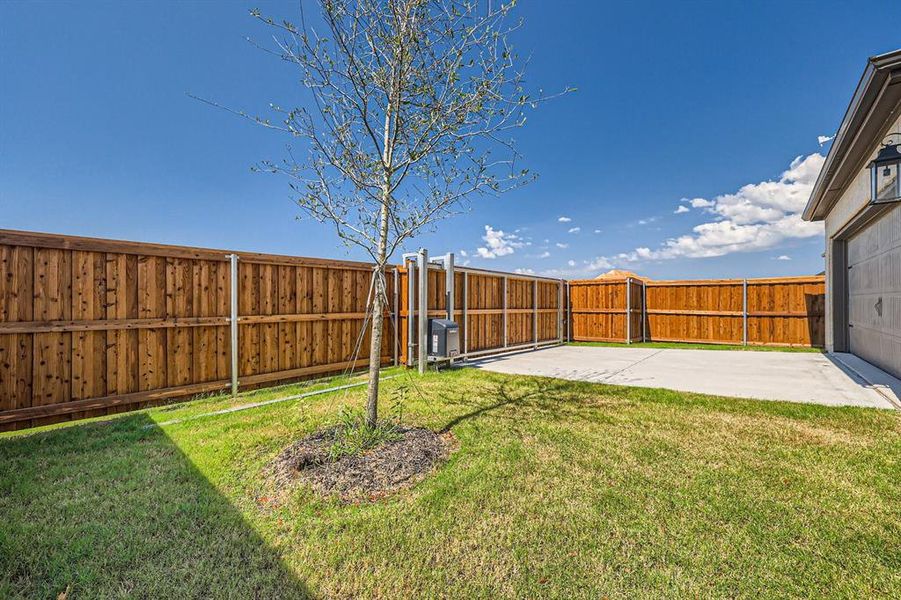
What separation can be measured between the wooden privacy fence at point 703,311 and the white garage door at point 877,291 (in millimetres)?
2427

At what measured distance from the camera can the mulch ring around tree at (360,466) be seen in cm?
255

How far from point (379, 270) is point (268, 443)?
1937mm

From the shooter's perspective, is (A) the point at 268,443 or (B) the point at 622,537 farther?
(A) the point at 268,443

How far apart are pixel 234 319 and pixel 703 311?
42.2 ft

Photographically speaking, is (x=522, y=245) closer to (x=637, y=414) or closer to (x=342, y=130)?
(x=637, y=414)

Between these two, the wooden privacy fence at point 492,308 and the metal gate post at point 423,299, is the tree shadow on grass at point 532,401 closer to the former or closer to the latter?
the metal gate post at point 423,299

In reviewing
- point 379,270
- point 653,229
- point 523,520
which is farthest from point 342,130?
point 653,229

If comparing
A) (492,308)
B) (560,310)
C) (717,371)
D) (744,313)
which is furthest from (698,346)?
(492,308)

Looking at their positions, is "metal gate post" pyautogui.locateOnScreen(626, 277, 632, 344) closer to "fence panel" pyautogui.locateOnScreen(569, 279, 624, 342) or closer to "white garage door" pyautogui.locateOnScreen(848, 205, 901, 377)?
"fence panel" pyautogui.locateOnScreen(569, 279, 624, 342)

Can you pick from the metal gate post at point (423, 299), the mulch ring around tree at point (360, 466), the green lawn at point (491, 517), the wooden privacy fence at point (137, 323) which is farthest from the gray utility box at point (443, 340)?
the mulch ring around tree at point (360, 466)

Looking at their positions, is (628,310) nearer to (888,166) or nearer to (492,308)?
(492,308)

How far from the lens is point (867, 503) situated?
2295 mm

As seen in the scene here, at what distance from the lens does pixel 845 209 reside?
719 centimetres

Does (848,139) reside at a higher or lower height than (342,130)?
higher
